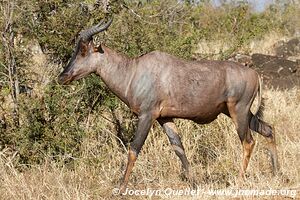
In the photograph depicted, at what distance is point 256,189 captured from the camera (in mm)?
7117

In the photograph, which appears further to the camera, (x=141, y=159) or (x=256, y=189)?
(x=141, y=159)

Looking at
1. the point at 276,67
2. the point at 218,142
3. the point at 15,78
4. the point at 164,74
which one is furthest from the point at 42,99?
the point at 276,67

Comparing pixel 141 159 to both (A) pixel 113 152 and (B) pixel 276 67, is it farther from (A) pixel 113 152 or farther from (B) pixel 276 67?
(B) pixel 276 67

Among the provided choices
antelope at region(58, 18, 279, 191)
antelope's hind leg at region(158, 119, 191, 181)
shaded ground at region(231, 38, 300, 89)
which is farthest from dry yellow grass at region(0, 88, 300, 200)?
shaded ground at region(231, 38, 300, 89)

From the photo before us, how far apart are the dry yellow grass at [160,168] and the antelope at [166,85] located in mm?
422

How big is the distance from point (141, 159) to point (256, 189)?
86.1 inches

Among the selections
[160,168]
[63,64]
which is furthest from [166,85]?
[63,64]

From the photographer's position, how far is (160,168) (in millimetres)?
8344

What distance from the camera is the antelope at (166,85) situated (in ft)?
24.2

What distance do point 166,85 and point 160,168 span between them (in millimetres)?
1486

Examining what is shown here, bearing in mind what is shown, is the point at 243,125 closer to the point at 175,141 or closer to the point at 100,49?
the point at 175,141

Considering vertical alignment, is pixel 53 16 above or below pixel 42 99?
above

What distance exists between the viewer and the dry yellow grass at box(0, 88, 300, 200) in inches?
285

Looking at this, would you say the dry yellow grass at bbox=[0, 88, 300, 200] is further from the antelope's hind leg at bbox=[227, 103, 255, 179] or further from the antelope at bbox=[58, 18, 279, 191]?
the antelope at bbox=[58, 18, 279, 191]
